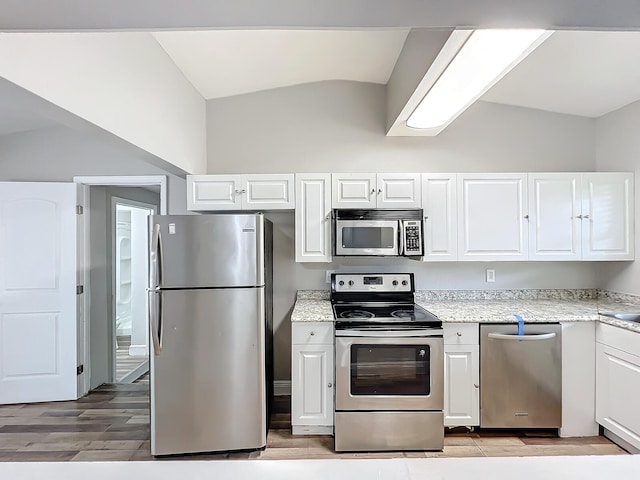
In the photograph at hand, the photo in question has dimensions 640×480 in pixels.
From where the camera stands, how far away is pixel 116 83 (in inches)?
76.2

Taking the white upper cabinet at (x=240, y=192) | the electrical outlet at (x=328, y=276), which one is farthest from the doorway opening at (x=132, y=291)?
the electrical outlet at (x=328, y=276)

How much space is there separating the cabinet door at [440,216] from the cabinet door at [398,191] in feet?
0.37

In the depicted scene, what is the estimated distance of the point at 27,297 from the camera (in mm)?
3301

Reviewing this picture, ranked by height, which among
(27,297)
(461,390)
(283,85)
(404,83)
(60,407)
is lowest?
(60,407)

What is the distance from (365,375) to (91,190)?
3.03 m

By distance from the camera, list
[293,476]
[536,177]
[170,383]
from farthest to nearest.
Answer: [536,177]
[170,383]
[293,476]

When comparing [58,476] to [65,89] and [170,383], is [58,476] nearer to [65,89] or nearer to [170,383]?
[65,89]

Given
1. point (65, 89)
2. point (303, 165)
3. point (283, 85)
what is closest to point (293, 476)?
point (65, 89)

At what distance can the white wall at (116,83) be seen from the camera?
1.37m

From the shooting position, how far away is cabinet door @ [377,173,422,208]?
3.07 meters

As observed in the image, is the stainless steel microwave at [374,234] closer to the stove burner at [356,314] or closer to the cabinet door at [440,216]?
the cabinet door at [440,216]

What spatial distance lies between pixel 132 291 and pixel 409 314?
12.7 feet

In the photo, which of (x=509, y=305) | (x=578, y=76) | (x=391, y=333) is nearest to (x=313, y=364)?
(x=391, y=333)

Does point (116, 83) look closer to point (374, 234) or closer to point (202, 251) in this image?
point (202, 251)
